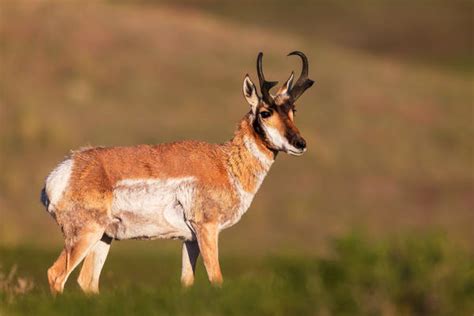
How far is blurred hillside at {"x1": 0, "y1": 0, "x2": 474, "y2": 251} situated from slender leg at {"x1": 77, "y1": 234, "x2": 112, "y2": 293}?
20.8 m

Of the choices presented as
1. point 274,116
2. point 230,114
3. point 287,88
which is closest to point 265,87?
point 274,116

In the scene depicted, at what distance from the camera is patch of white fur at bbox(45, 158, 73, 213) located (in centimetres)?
1343

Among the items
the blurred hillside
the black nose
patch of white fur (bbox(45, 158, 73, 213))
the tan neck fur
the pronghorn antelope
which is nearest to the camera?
the pronghorn antelope

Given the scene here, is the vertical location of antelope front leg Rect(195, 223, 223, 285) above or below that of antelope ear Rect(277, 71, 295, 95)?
below

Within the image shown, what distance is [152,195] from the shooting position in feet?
44.3

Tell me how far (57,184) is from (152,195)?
107 cm

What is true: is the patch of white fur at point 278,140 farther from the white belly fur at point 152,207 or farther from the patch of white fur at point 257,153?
the white belly fur at point 152,207

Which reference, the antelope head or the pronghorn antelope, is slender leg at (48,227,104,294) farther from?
the antelope head

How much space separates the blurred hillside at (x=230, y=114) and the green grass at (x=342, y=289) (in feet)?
81.6

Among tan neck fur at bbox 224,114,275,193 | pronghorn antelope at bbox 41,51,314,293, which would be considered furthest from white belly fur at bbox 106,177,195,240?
tan neck fur at bbox 224,114,275,193

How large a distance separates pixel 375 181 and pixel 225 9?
175ft

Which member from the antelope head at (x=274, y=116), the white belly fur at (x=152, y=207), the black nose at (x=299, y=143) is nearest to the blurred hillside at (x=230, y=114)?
the antelope head at (x=274, y=116)

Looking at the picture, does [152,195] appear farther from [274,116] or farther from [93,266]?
[274,116]

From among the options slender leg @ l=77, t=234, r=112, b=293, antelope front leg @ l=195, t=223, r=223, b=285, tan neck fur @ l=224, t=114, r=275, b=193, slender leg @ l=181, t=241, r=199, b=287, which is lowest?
slender leg @ l=77, t=234, r=112, b=293
